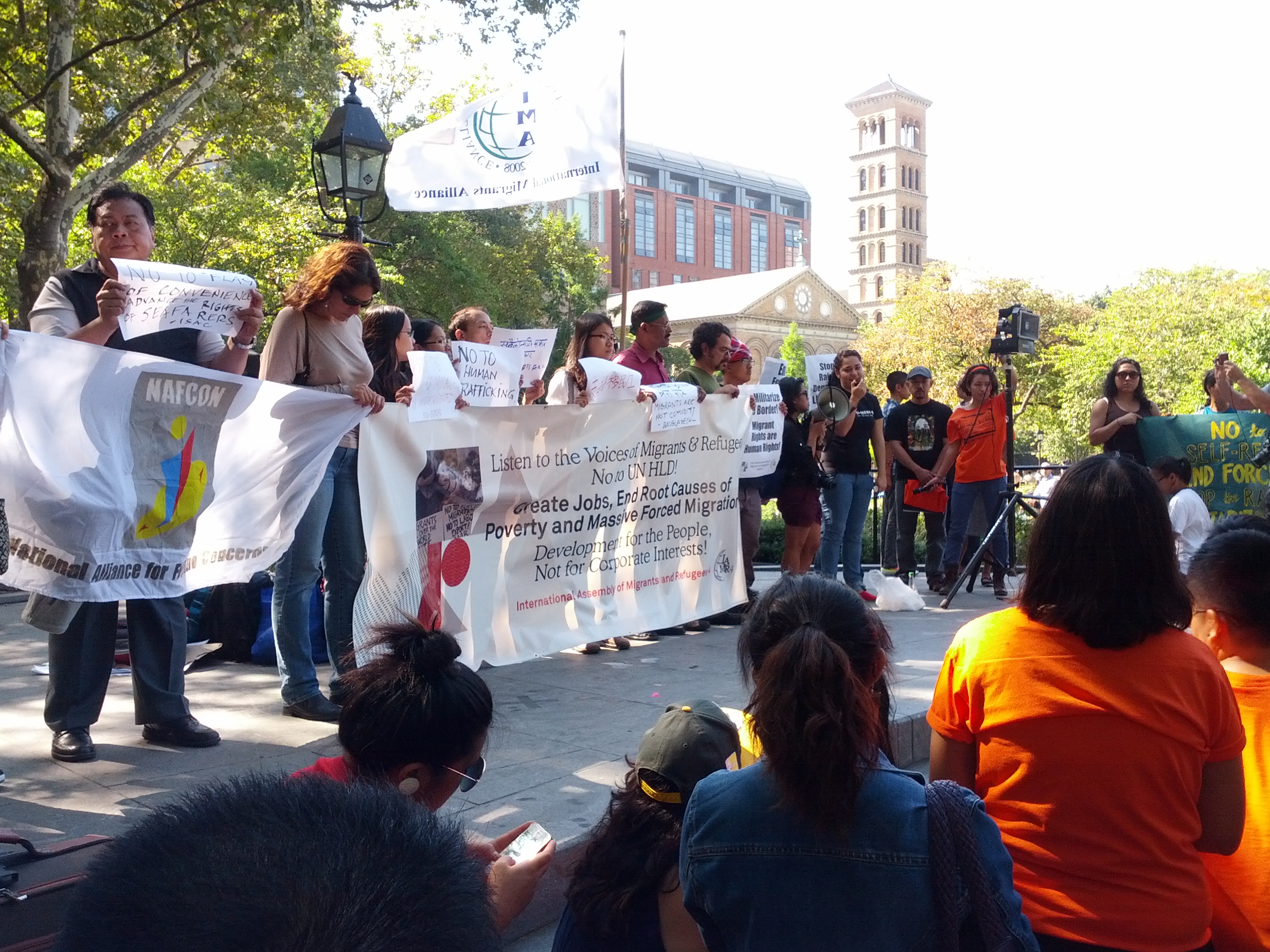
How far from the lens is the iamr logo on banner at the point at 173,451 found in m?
4.20

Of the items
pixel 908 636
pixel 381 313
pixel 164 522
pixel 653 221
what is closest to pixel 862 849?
pixel 164 522

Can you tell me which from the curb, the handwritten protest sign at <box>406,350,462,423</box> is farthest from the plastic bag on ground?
the curb

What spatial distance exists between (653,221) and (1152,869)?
122 meters

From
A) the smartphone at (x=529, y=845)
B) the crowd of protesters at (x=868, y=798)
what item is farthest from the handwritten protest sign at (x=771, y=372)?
the smartphone at (x=529, y=845)

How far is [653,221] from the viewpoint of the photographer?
398ft

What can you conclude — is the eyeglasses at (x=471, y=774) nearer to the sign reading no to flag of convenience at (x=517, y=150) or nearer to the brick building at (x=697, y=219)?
the sign reading no to flag of convenience at (x=517, y=150)

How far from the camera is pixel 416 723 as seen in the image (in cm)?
241

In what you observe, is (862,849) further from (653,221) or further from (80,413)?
(653,221)

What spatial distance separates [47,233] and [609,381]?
9212mm

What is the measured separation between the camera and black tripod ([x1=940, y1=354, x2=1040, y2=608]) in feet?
29.0

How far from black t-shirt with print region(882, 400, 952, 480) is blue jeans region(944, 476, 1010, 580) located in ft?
1.84

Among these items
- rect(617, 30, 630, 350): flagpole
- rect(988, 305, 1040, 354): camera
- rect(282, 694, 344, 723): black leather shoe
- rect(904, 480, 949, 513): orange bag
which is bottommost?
rect(282, 694, 344, 723): black leather shoe

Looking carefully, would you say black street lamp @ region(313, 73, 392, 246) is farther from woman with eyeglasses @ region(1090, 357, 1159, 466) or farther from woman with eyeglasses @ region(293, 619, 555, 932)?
woman with eyeglasses @ region(293, 619, 555, 932)

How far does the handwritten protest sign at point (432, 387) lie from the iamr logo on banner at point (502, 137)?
7.91ft
